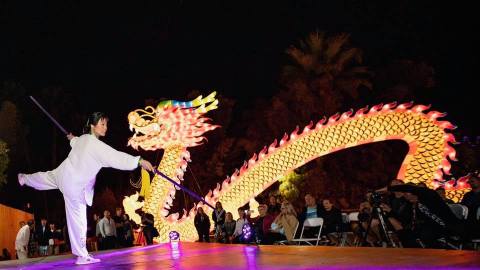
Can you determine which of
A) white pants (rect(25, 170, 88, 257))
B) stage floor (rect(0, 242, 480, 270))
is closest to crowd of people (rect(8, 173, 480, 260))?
stage floor (rect(0, 242, 480, 270))

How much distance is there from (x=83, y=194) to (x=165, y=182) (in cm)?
947

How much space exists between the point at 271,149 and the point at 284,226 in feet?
25.9

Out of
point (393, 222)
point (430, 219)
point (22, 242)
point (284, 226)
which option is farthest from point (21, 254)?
point (430, 219)

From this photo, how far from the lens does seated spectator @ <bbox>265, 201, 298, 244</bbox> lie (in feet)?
30.7

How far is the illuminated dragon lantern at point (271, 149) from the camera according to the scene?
15.7 metres

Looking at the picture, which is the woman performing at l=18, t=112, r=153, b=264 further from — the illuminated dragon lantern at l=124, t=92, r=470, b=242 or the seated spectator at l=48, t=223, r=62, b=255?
the illuminated dragon lantern at l=124, t=92, r=470, b=242

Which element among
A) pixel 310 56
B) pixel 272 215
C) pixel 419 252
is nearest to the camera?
pixel 419 252

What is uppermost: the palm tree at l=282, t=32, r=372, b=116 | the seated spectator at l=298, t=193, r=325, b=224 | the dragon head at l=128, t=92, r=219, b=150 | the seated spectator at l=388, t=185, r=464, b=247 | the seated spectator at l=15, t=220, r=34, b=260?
the palm tree at l=282, t=32, r=372, b=116

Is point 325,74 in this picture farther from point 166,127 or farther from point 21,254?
point 21,254

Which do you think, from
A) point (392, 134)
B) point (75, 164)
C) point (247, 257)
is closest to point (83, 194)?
point (75, 164)

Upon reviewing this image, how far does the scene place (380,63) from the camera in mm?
33094

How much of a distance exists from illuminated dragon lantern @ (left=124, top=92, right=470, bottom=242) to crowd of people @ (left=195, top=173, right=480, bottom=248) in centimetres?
441

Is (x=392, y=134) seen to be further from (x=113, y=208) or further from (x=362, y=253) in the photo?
(x=113, y=208)

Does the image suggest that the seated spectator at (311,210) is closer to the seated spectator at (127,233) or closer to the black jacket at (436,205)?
the black jacket at (436,205)
